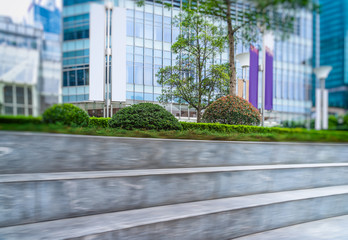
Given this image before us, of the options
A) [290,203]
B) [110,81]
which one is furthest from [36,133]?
[290,203]

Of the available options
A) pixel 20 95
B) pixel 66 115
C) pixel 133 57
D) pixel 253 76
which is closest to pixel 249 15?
pixel 253 76

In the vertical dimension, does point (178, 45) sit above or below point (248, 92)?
above

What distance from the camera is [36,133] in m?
3.05

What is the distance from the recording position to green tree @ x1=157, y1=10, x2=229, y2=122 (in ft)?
14.2

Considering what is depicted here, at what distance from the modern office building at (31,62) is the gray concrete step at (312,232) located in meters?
2.88

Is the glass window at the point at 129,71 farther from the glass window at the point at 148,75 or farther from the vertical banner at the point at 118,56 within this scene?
the glass window at the point at 148,75

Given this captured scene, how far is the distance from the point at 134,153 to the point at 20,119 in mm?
1420

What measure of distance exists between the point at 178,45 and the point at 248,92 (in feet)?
4.82

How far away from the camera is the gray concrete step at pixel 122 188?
2617 mm

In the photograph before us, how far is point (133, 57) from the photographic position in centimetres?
Result: 388

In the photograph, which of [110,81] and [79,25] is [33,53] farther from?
[110,81]

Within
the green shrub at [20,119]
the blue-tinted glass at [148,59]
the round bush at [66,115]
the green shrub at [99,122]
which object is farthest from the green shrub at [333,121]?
→ the green shrub at [20,119]

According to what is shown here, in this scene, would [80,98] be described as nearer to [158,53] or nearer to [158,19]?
[158,53]

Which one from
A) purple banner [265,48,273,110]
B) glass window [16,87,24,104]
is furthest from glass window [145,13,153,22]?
glass window [16,87,24,104]
